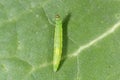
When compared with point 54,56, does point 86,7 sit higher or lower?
higher

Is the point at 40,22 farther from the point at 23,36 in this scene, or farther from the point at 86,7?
the point at 86,7

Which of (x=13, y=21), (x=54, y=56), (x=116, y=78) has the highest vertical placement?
(x=13, y=21)

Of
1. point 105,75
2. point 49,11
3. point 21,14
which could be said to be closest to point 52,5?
point 49,11
